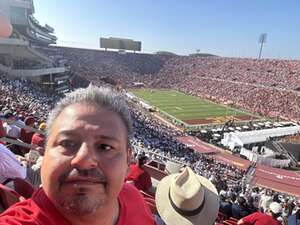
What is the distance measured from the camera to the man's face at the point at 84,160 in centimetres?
132

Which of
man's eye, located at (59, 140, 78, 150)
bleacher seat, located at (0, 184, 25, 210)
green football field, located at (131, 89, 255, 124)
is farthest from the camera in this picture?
green football field, located at (131, 89, 255, 124)

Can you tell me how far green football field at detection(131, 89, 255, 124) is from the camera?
3884 centimetres

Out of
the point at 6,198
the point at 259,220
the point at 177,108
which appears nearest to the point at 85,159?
the point at 6,198

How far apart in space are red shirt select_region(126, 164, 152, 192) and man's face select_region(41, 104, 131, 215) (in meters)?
3.43

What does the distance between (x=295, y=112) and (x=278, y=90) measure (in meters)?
9.49

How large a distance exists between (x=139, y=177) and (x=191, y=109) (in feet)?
128

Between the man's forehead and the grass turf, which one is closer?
the man's forehead

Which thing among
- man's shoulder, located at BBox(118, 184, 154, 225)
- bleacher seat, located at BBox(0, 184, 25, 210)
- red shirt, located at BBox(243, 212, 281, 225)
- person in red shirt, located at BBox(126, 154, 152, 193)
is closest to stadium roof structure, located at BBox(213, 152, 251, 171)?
person in red shirt, located at BBox(126, 154, 152, 193)

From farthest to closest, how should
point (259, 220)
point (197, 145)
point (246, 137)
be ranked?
point (197, 145) → point (246, 137) → point (259, 220)

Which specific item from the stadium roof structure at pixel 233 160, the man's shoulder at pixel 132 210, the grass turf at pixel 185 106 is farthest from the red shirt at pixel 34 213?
the grass turf at pixel 185 106

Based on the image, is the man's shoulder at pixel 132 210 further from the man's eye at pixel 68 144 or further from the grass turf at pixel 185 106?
the grass turf at pixel 185 106

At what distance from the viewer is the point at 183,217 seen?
2732 mm

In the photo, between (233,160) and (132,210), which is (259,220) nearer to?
(132,210)

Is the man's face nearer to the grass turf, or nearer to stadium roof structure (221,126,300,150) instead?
stadium roof structure (221,126,300,150)
